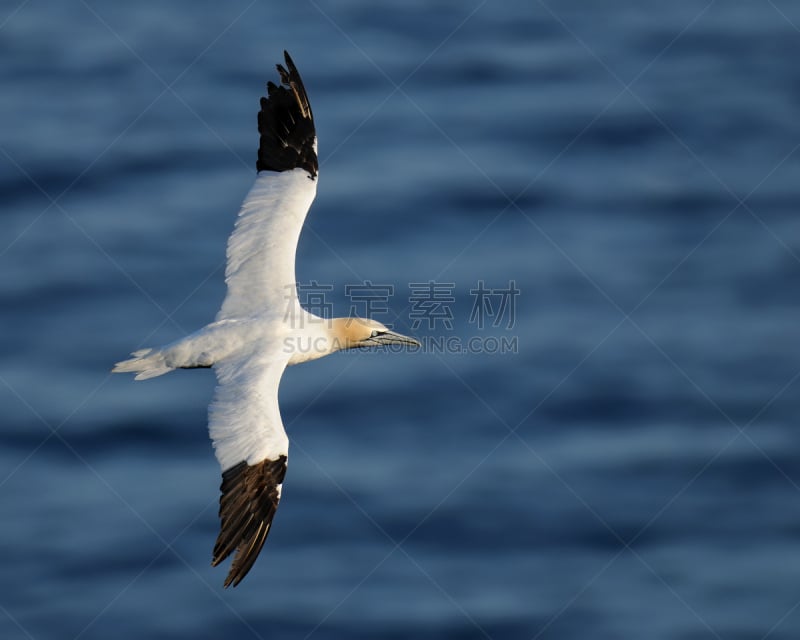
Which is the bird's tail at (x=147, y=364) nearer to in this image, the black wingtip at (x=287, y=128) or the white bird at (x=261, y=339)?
the white bird at (x=261, y=339)

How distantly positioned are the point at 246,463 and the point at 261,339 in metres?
1.50

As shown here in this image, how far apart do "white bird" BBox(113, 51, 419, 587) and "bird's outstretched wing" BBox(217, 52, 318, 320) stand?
0.01 metres

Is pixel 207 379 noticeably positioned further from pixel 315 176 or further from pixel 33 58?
pixel 33 58

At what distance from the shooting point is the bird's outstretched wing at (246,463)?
42.8ft

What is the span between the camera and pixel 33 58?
27.2 m

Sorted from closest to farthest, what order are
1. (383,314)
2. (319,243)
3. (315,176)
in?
(315,176) < (383,314) < (319,243)

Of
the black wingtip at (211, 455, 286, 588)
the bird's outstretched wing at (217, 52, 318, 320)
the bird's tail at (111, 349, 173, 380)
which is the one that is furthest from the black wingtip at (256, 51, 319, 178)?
the black wingtip at (211, 455, 286, 588)

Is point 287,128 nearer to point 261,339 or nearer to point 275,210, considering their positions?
point 275,210

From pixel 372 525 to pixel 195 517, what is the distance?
7.17 ft

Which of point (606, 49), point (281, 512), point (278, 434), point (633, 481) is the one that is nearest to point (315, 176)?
point (278, 434)

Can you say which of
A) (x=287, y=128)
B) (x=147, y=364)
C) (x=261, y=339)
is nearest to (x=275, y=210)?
(x=287, y=128)

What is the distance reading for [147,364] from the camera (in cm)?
1448

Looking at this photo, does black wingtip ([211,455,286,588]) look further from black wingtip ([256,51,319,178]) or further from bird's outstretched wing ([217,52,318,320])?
black wingtip ([256,51,319,178])

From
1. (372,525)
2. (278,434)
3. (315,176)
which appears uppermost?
(315,176)
